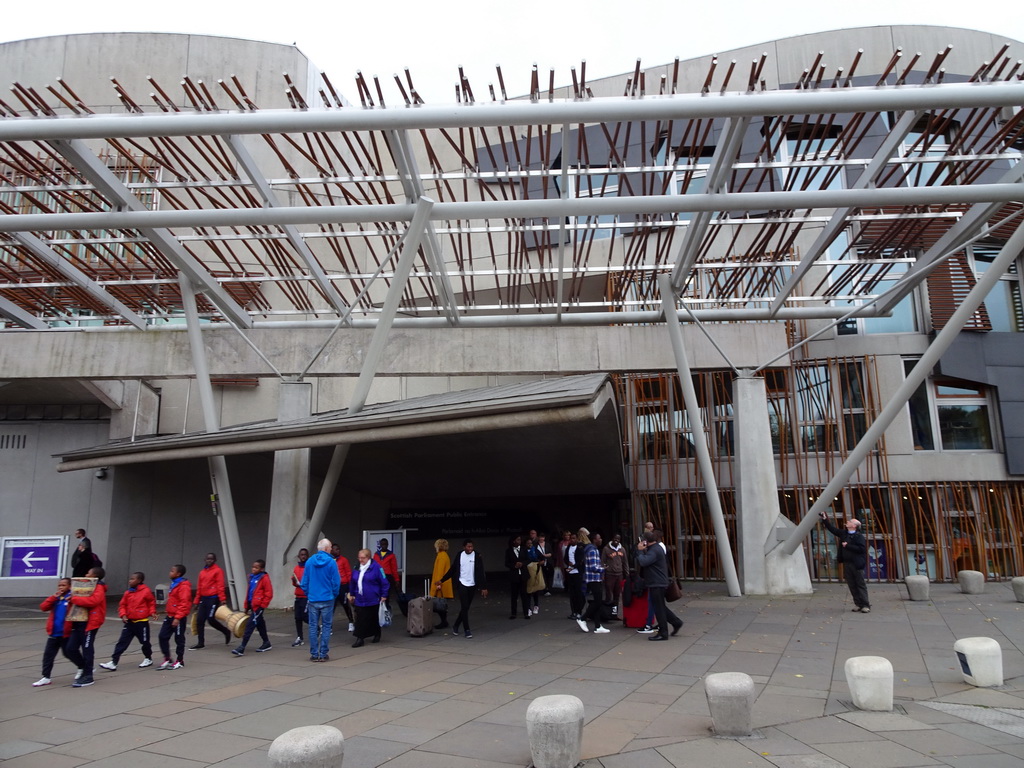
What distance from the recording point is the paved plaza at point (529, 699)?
589cm

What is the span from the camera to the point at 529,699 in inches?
301

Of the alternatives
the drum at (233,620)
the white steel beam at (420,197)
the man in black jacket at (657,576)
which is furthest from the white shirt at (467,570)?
the white steel beam at (420,197)

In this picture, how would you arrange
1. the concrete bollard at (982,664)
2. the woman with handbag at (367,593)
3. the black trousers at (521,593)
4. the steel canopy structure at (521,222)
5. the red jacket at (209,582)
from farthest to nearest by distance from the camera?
the black trousers at (521,593), the red jacket at (209,582), the woman with handbag at (367,593), the steel canopy structure at (521,222), the concrete bollard at (982,664)

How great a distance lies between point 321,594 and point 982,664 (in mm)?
7578

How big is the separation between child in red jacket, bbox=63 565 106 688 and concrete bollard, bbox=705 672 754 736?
6.85 meters

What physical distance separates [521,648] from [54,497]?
672 inches

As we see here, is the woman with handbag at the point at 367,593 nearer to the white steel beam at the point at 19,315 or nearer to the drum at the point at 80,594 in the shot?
the drum at the point at 80,594

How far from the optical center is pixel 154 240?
14000 millimetres

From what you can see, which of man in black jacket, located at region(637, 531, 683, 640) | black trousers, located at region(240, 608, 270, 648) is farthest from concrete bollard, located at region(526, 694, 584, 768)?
black trousers, located at region(240, 608, 270, 648)

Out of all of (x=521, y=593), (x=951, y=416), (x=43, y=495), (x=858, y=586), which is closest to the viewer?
(x=858, y=586)

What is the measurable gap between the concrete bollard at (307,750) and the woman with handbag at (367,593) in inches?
238

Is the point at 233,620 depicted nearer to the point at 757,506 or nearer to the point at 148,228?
the point at 148,228

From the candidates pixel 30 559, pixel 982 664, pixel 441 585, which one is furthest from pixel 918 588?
pixel 30 559

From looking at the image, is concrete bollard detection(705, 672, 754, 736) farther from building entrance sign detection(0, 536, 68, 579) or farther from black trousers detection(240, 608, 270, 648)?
building entrance sign detection(0, 536, 68, 579)
